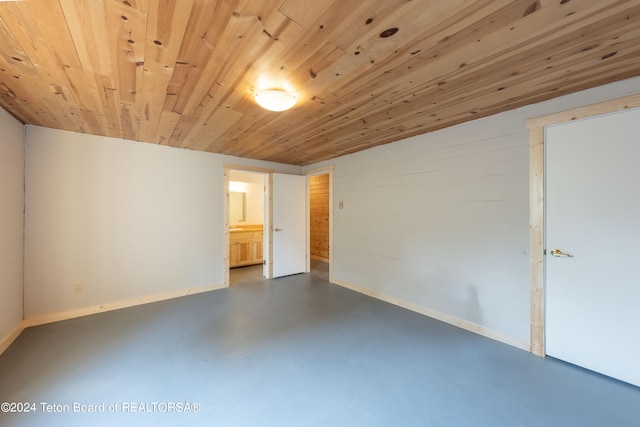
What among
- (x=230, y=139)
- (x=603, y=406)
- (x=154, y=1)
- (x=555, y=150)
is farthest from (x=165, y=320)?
(x=555, y=150)

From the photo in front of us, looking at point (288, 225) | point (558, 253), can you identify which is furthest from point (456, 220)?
point (288, 225)

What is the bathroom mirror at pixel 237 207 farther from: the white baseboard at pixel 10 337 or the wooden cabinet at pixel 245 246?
the white baseboard at pixel 10 337

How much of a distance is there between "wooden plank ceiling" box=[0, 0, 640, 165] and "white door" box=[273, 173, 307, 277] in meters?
2.37

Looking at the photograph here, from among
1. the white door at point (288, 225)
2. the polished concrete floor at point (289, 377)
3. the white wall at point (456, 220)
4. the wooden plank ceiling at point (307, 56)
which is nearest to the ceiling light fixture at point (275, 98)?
the wooden plank ceiling at point (307, 56)

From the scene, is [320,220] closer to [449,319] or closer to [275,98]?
[449,319]

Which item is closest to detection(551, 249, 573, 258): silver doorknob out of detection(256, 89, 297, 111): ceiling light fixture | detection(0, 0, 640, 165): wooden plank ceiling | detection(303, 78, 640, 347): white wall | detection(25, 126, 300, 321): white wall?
detection(303, 78, 640, 347): white wall

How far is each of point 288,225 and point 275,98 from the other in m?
3.36

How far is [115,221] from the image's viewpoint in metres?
3.42

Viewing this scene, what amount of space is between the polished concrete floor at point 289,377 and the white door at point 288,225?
1.94 meters

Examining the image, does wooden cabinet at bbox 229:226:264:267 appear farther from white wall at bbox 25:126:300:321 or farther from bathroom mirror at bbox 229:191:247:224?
white wall at bbox 25:126:300:321

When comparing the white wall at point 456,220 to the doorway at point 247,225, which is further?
the doorway at point 247,225

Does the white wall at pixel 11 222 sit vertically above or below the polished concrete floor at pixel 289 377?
above

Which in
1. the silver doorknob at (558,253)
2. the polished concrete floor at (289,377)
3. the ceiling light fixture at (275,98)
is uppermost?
the ceiling light fixture at (275,98)

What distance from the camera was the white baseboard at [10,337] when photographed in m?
2.34
